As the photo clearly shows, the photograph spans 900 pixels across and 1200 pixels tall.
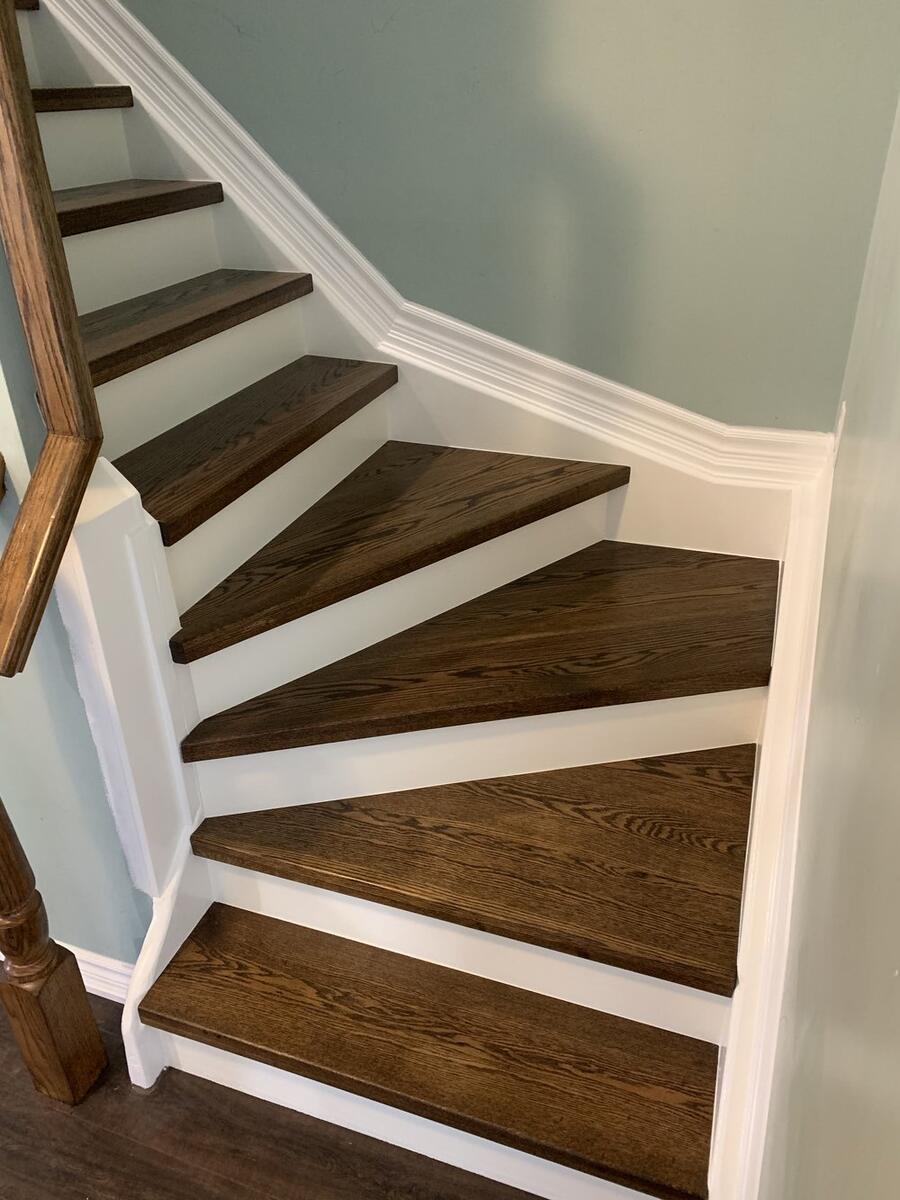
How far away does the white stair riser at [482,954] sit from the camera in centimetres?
132

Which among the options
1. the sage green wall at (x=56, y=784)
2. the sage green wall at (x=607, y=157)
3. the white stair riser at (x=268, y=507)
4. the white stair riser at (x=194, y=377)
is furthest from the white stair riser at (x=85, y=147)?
the sage green wall at (x=56, y=784)

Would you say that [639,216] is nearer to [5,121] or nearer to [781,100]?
[781,100]

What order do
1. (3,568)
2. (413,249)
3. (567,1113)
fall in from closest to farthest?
(3,568)
(567,1113)
(413,249)

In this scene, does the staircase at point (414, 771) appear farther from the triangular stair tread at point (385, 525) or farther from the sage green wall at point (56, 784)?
the sage green wall at point (56, 784)

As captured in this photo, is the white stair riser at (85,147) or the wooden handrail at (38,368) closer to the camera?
the wooden handrail at (38,368)

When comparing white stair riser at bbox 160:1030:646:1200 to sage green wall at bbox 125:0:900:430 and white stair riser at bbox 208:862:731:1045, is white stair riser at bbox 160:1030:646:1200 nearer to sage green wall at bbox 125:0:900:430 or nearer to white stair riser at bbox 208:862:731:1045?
white stair riser at bbox 208:862:731:1045

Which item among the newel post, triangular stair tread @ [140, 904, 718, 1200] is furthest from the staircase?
the newel post

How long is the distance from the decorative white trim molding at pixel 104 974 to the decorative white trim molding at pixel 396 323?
1375 millimetres

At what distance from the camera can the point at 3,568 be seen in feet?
3.52

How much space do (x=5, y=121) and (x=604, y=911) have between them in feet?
4.18

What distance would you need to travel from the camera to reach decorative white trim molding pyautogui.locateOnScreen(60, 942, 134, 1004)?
1676 mm

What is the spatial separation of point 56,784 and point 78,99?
1336 millimetres

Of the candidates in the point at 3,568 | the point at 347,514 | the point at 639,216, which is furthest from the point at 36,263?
the point at 639,216

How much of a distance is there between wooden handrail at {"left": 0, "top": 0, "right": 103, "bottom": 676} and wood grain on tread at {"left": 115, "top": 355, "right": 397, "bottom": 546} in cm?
25
